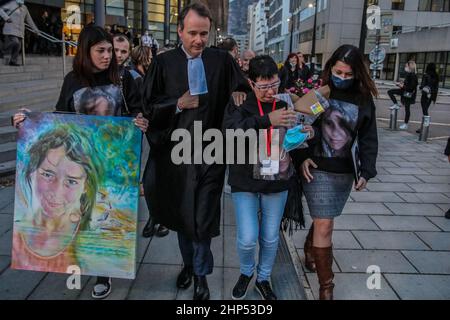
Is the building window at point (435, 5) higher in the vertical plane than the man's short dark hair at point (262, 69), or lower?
higher

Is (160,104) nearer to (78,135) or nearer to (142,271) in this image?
(78,135)

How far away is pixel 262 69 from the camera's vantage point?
2688 millimetres

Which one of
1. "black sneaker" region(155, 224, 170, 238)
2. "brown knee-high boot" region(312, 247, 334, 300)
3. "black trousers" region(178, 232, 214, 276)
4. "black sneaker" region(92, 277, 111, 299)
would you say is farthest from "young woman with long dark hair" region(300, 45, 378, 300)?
"black sneaker" region(155, 224, 170, 238)

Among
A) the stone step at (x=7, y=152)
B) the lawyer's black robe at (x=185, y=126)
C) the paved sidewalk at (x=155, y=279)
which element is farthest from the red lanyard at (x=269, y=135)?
→ the stone step at (x=7, y=152)

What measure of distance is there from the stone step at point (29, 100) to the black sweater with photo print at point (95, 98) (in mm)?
5280

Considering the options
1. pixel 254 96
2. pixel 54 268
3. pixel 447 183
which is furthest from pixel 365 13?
pixel 54 268

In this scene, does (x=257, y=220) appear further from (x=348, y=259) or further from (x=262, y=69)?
(x=348, y=259)

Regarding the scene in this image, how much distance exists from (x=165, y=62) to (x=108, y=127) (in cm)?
61

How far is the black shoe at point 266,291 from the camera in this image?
10.1 feet

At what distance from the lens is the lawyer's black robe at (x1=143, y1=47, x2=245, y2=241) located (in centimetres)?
283

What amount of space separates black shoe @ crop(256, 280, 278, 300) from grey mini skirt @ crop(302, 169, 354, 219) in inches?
26.0

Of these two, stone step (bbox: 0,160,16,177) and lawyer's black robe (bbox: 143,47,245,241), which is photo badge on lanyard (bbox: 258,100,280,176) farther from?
stone step (bbox: 0,160,16,177)

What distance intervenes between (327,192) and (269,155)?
0.55 metres

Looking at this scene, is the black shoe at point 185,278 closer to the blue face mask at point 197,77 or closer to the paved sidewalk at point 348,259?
the paved sidewalk at point 348,259
